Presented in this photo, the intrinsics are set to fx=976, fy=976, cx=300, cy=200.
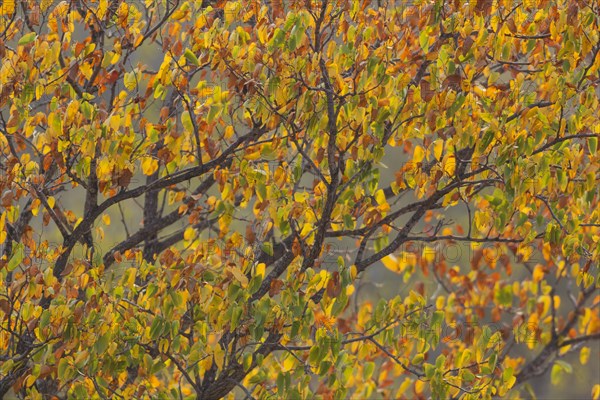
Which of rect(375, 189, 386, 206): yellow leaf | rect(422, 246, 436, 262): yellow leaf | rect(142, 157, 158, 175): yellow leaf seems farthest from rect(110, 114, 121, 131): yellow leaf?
rect(422, 246, 436, 262): yellow leaf

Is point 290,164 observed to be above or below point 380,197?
above

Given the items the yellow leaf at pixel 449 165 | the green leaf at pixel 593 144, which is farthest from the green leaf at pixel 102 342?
the green leaf at pixel 593 144

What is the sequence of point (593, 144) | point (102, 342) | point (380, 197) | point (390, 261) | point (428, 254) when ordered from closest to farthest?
point (102, 342), point (593, 144), point (380, 197), point (390, 261), point (428, 254)

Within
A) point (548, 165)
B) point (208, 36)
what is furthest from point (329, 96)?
point (548, 165)

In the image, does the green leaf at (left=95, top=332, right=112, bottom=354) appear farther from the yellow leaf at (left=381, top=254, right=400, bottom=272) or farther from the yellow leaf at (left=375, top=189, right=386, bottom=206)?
the yellow leaf at (left=381, top=254, right=400, bottom=272)

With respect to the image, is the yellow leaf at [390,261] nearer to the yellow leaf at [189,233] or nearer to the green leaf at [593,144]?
the yellow leaf at [189,233]

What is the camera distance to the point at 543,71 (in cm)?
633

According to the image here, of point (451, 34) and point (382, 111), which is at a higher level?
point (451, 34)

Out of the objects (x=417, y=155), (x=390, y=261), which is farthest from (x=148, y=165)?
(x=390, y=261)

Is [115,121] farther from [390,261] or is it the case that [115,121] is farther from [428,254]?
[428,254]

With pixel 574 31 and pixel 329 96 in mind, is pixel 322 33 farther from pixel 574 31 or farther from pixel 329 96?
pixel 574 31

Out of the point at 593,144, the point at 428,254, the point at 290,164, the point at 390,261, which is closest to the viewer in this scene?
the point at 593,144

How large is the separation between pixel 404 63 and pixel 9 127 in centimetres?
261

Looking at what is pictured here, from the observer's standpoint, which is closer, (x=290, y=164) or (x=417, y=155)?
(x=417, y=155)
